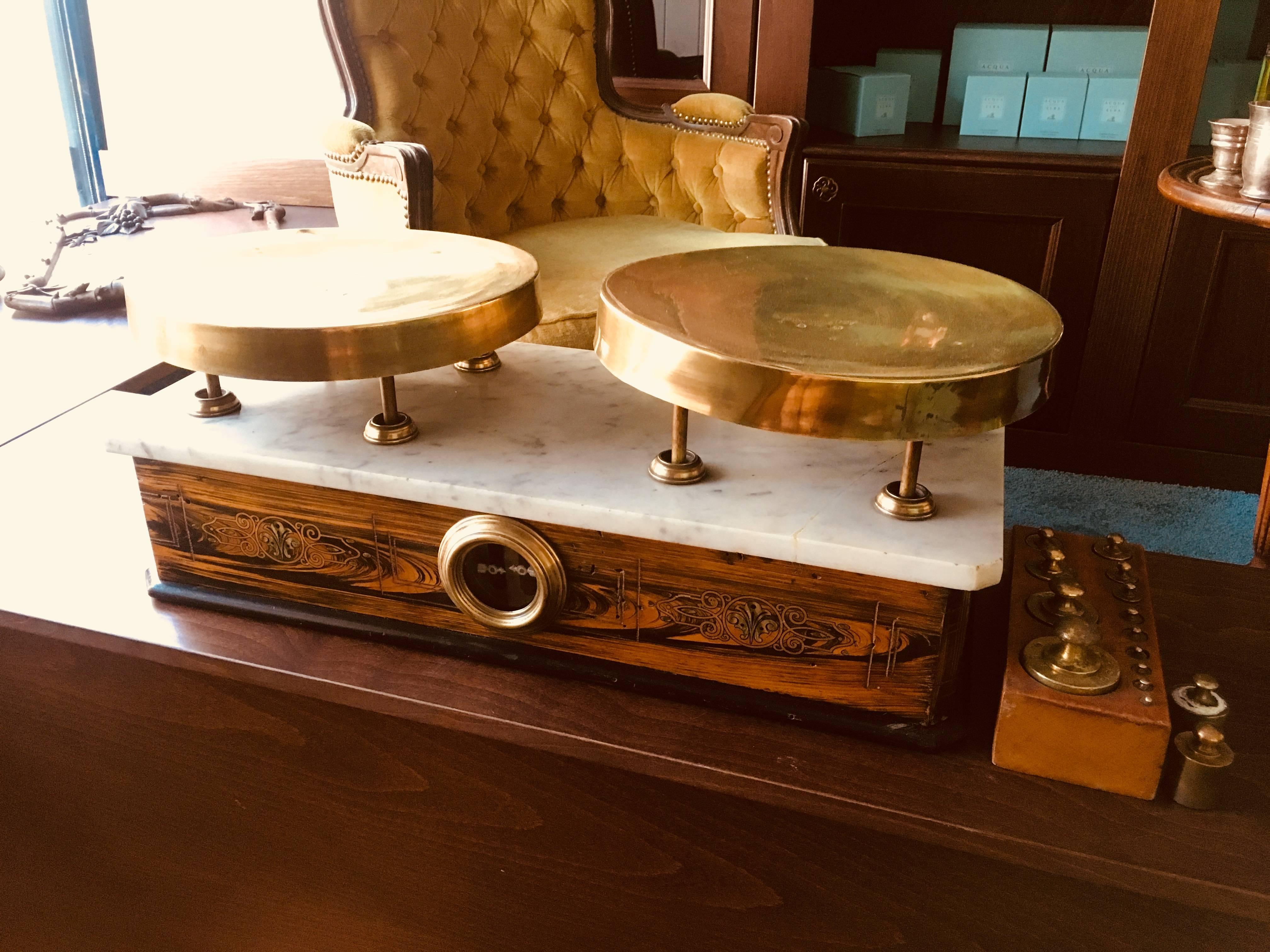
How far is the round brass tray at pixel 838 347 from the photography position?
2.10 feet

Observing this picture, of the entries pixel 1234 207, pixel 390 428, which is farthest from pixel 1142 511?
pixel 390 428

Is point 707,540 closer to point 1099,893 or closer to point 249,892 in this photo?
point 1099,893

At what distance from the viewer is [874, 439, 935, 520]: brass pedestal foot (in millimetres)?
747

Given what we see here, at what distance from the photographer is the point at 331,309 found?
832mm

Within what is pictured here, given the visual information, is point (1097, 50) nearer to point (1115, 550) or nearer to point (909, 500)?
point (1115, 550)

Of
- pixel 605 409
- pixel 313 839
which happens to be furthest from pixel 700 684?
pixel 313 839

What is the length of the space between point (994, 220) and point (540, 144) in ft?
3.60

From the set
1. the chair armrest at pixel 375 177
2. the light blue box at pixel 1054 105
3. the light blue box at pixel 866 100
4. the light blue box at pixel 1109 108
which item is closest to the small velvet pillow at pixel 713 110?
the light blue box at pixel 866 100

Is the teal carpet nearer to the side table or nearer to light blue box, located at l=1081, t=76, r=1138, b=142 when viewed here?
the side table

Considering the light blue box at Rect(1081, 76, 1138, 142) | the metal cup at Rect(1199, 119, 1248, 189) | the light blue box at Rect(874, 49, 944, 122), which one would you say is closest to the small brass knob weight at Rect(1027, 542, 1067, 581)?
the metal cup at Rect(1199, 119, 1248, 189)

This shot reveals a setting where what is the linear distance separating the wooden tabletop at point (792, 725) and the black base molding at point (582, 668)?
0.01 m

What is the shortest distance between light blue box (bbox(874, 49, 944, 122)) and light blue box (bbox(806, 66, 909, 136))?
4cm

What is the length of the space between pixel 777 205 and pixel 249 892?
1.70 meters

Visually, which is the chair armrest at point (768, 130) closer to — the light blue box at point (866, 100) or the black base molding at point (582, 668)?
the light blue box at point (866, 100)
